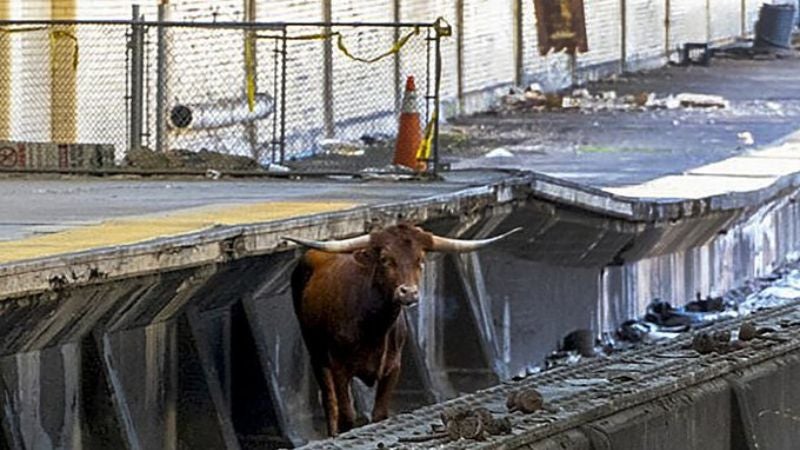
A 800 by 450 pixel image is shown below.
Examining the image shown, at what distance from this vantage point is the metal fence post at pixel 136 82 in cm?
2019

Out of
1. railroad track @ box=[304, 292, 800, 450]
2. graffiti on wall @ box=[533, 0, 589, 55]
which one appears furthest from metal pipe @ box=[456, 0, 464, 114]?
railroad track @ box=[304, 292, 800, 450]

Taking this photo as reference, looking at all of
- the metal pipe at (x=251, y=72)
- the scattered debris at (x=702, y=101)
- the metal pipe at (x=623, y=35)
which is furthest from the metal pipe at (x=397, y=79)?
the metal pipe at (x=623, y=35)

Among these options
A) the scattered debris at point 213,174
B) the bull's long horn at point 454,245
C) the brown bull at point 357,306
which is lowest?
the brown bull at point 357,306

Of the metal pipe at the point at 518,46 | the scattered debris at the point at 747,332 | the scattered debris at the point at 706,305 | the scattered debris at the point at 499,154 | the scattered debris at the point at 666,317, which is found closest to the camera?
the scattered debris at the point at 747,332

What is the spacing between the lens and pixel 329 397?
14.0m

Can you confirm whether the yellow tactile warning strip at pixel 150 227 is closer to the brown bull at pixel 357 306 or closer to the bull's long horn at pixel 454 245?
the brown bull at pixel 357 306

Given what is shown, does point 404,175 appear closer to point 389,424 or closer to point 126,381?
point 126,381

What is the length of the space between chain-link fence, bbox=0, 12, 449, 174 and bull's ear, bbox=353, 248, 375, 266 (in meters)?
4.87

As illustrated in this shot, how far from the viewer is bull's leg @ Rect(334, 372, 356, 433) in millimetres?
13914

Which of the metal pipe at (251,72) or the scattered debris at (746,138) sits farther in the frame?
the scattered debris at (746,138)

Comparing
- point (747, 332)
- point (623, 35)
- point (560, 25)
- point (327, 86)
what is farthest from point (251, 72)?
point (623, 35)

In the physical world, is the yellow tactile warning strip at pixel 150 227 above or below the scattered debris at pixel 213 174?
below

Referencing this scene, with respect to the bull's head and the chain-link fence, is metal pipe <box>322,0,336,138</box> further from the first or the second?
the bull's head

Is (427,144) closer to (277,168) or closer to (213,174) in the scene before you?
(277,168)
